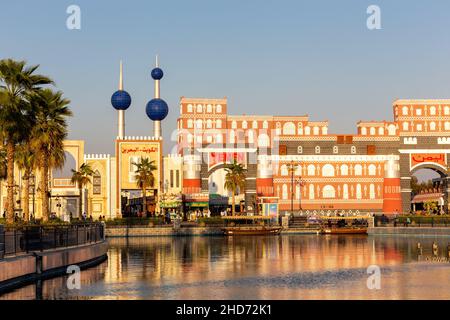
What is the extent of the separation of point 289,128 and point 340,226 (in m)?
30.1

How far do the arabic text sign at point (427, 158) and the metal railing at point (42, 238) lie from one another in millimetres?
79373

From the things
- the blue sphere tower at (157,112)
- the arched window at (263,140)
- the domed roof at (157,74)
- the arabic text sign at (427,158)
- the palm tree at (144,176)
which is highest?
the domed roof at (157,74)

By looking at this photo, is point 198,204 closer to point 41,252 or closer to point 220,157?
point 220,157

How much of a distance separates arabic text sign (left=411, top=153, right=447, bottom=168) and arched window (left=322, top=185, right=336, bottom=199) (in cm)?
1318

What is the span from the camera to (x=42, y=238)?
104 ft

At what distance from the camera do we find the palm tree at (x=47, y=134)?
5131 cm

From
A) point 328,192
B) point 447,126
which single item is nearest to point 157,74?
point 328,192

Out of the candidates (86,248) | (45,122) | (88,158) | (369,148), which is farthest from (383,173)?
(86,248)

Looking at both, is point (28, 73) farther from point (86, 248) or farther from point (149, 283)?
point (149, 283)

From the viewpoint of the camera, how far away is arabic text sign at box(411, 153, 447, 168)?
368 ft

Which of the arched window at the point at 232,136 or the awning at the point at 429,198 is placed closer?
the arched window at the point at 232,136

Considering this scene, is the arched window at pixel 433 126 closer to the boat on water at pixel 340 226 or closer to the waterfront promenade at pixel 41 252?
the boat on water at pixel 340 226

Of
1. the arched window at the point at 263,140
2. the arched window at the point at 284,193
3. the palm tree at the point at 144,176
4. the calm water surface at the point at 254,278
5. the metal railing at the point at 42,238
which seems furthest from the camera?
the arched window at the point at 263,140

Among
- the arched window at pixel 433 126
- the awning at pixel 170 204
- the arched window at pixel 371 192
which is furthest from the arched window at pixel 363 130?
the awning at pixel 170 204
